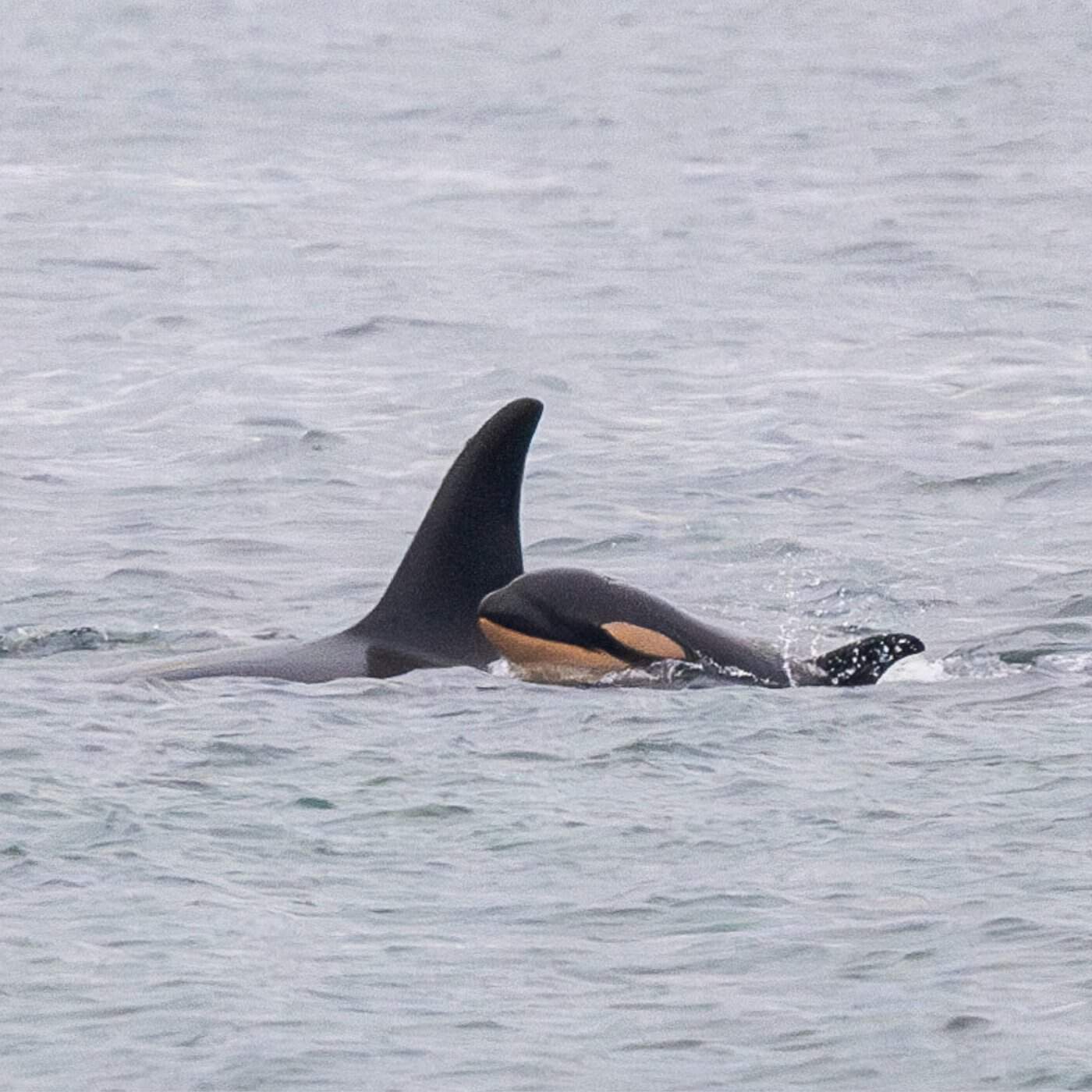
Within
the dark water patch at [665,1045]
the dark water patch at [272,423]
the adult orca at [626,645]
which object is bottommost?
the dark water patch at [272,423]

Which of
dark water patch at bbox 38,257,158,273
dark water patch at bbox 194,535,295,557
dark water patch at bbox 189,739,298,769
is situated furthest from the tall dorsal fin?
dark water patch at bbox 38,257,158,273

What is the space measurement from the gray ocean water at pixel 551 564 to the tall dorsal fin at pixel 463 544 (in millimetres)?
718

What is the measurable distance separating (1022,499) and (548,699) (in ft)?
23.1

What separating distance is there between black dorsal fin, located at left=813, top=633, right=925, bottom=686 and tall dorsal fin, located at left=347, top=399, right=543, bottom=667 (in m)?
1.87

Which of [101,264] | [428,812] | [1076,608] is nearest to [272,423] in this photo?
[1076,608]

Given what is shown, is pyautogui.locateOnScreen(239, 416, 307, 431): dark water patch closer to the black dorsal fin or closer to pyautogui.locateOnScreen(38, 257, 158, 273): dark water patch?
pyautogui.locateOnScreen(38, 257, 158, 273): dark water patch

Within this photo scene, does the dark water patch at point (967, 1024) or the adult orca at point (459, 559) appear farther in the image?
the adult orca at point (459, 559)

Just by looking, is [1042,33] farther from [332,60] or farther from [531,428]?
[531,428]

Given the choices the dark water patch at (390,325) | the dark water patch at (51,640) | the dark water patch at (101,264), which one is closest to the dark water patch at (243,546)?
the dark water patch at (51,640)

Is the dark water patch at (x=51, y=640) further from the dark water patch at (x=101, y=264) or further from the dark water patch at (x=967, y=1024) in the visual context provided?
the dark water patch at (x=101, y=264)

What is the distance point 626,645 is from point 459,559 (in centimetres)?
111

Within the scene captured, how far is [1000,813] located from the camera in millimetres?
11477

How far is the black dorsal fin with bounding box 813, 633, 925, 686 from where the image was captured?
1411 centimetres

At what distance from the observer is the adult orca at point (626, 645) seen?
558 inches
